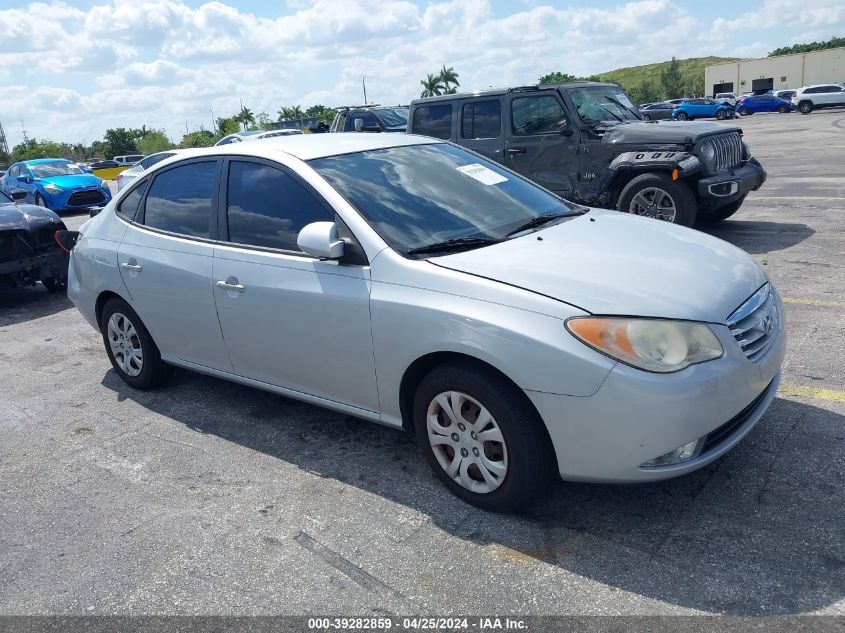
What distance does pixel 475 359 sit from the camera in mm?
3178

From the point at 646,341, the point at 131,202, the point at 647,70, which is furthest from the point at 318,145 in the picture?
the point at 647,70

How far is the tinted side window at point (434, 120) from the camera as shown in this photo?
9797mm

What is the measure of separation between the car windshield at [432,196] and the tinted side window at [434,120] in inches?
213

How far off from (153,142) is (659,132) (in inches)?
3845

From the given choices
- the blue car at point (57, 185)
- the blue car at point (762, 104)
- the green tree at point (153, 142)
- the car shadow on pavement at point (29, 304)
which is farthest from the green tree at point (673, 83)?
the car shadow on pavement at point (29, 304)

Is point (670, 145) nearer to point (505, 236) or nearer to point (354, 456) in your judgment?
point (505, 236)

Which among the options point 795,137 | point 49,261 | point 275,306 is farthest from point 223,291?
point 795,137

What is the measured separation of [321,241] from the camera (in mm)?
3492

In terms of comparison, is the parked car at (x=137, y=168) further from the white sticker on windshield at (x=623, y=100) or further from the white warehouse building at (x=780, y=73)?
the white warehouse building at (x=780, y=73)

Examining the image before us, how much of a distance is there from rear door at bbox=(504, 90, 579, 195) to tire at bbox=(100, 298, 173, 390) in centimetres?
556

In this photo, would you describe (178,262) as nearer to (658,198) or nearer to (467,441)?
(467,441)

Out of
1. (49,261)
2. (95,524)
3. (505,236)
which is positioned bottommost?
(95,524)

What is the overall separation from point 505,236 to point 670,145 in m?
5.40

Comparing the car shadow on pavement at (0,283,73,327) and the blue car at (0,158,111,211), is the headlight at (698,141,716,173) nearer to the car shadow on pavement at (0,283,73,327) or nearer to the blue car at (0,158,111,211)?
the car shadow on pavement at (0,283,73,327)
